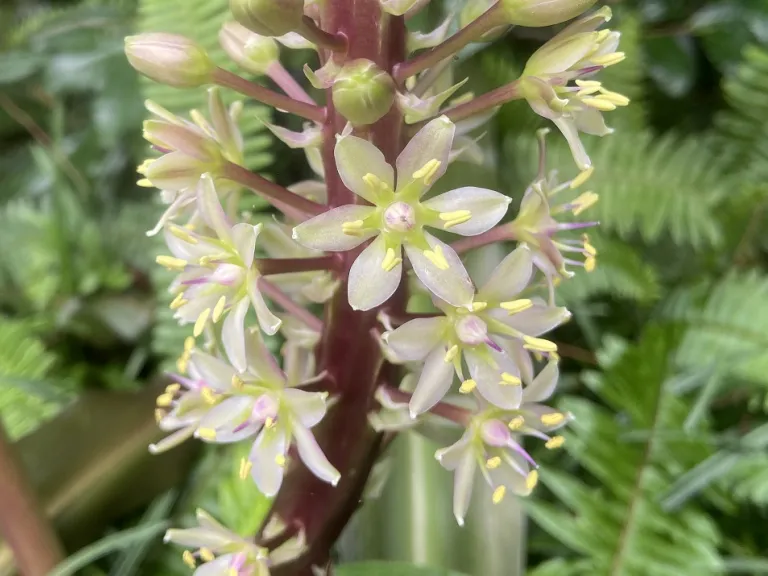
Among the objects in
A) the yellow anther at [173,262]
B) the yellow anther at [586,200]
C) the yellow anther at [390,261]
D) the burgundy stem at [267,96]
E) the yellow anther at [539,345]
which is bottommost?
the yellow anther at [539,345]

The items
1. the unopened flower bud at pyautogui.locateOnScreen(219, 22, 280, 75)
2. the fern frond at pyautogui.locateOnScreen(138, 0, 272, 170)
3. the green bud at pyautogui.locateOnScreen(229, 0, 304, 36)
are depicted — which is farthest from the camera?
the fern frond at pyautogui.locateOnScreen(138, 0, 272, 170)

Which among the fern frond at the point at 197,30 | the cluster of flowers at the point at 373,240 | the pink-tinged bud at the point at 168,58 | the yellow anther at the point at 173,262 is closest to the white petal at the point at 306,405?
the cluster of flowers at the point at 373,240

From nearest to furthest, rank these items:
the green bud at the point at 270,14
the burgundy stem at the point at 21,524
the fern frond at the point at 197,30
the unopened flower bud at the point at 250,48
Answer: the green bud at the point at 270,14 → the unopened flower bud at the point at 250,48 → the burgundy stem at the point at 21,524 → the fern frond at the point at 197,30

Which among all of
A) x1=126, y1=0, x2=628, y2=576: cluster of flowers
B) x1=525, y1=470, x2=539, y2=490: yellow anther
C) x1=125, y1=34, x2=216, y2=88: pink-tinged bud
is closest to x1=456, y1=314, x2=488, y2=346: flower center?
x1=126, y1=0, x2=628, y2=576: cluster of flowers

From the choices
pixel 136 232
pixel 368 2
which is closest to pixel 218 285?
pixel 368 2

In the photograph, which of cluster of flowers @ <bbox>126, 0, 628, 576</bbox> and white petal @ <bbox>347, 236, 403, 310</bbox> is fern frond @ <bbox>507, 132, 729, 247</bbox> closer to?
cluster of flowers @ <bbox>126, 0, 628, 576</bbox>

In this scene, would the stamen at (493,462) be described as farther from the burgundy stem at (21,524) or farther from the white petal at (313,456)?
the burgundy stem at (21,524)

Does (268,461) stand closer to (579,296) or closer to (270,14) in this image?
(270,14)
